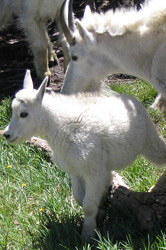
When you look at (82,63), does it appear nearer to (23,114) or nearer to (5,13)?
(23,114)

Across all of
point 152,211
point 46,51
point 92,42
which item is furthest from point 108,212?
point 46,51

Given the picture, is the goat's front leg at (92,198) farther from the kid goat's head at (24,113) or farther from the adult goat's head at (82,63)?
the adult goat's head at (82,63)

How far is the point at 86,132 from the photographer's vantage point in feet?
12.4

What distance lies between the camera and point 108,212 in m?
4.23

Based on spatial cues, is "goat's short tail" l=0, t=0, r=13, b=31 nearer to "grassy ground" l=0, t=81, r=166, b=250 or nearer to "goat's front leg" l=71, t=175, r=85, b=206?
"grassy ground" l=0, t=81, r=166, b=250

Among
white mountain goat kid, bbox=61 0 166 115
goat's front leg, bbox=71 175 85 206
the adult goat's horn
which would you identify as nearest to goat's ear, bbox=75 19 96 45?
white mountain goat kid, bbox=61 0 166 115

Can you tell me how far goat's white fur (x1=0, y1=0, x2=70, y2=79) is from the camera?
723 centimetres

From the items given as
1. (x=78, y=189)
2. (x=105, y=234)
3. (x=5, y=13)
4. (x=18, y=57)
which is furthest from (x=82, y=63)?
(x=18, y=57)

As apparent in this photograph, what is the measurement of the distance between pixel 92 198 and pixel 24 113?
864mm

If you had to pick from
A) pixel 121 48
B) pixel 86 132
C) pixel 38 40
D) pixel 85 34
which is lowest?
pixel 86 132

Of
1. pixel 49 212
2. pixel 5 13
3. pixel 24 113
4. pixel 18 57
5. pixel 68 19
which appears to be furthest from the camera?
pixel 18 57

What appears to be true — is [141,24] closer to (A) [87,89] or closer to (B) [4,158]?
(A) [87,89]

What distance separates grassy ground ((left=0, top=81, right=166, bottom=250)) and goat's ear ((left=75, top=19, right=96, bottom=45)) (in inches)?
52.3

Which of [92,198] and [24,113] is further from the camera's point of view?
[92,198]
